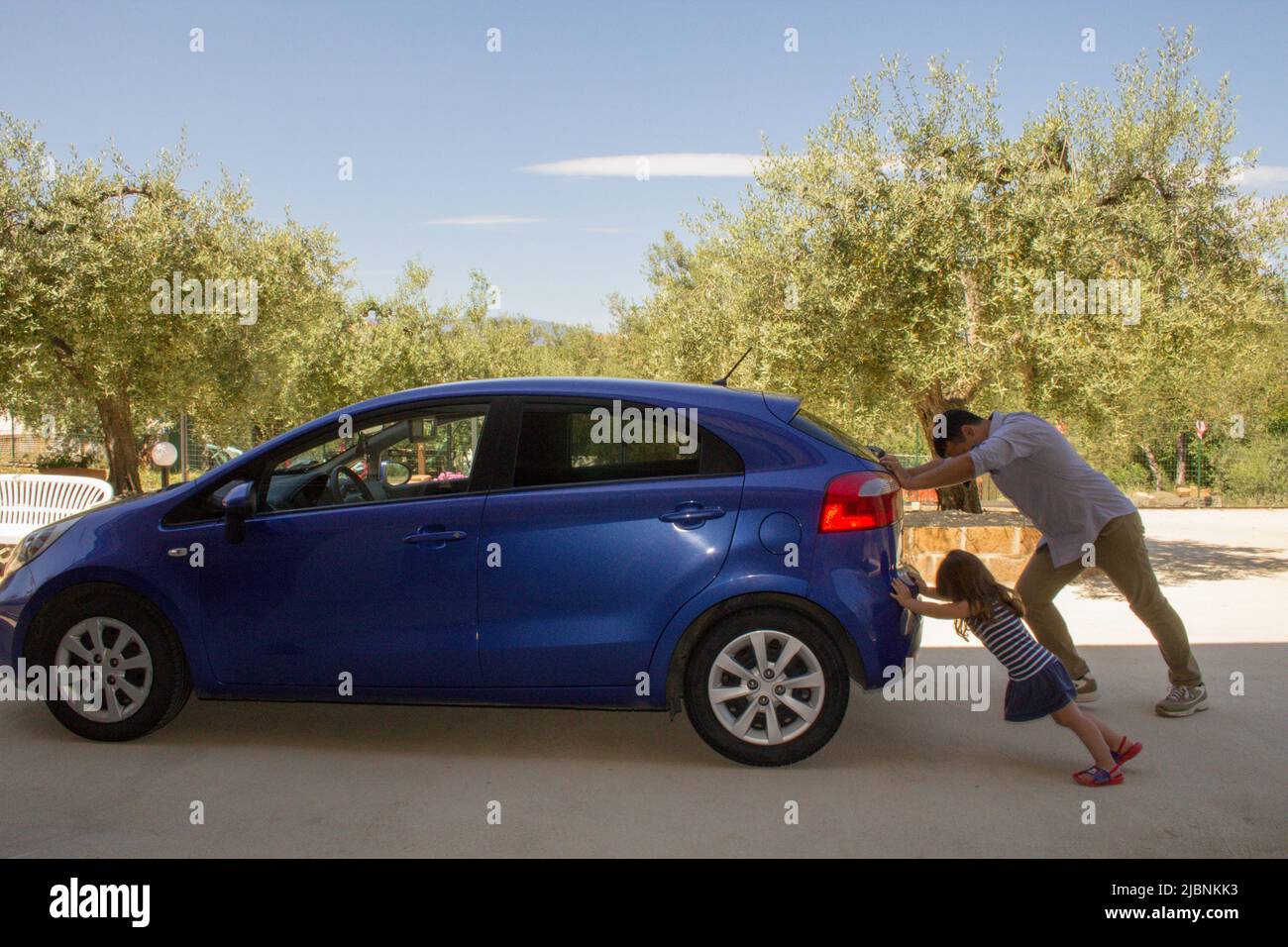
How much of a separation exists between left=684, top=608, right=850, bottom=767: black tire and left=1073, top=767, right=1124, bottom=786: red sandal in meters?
1.06

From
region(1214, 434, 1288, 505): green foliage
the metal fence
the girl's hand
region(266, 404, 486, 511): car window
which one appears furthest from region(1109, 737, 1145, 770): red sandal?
region(1214, 434, 1288, 505): green foliage

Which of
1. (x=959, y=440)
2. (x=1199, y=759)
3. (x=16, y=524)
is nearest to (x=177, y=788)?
(x=959, y=440)

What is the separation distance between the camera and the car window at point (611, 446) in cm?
524

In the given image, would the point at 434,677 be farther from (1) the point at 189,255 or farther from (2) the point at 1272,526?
(2) the point at 1272,526

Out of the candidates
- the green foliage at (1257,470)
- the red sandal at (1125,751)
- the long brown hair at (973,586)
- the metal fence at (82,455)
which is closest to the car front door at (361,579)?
the long brown hair at (973,586)

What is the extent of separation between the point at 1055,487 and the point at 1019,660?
1480mm

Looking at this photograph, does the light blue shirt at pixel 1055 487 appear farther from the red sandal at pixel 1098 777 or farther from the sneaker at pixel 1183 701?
the red sandal at pixel 1098 777

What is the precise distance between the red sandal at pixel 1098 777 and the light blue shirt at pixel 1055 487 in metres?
1.50

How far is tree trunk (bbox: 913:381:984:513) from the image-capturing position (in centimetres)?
1261

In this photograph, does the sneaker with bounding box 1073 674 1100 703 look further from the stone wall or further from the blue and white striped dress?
the stone wall

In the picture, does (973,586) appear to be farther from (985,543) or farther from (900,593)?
(985,543)

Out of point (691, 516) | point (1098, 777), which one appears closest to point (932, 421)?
point (1098, 777)
